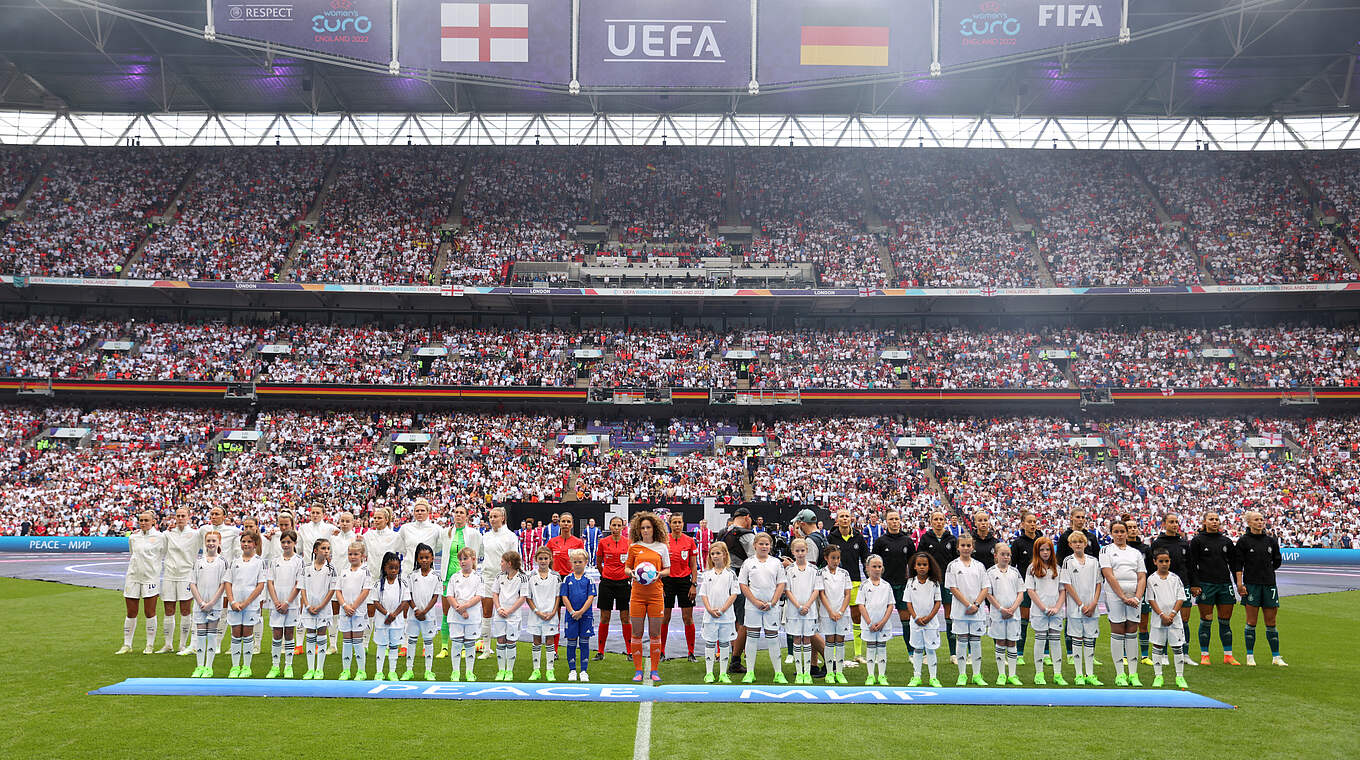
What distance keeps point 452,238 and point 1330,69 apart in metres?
43.9

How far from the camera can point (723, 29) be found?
24.5 m

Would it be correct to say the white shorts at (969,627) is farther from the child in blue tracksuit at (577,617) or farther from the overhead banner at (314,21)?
the overhead banner at (314,21)

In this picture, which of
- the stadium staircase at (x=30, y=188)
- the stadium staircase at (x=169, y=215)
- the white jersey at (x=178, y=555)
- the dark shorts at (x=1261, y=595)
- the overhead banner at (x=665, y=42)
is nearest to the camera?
the dark shorts at (x=1261, y=595)

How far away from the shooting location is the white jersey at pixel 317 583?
10.6 meters

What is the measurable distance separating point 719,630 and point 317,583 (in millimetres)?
4709

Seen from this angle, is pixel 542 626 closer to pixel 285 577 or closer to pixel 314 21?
pixel 285 577

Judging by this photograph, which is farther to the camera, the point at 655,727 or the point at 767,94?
the point at 767,94

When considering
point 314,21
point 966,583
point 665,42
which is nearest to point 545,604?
point 966,583

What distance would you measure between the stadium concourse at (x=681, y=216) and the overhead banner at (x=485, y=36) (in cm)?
1919

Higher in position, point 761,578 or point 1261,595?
point 761,578

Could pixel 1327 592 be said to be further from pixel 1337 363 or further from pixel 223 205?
pixel 223 205

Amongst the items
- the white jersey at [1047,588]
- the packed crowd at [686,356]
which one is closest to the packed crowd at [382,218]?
the packed crowd at [686,356]

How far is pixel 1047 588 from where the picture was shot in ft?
35.0

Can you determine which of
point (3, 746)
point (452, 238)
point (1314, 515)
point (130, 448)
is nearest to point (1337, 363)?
point (1314, 515)
